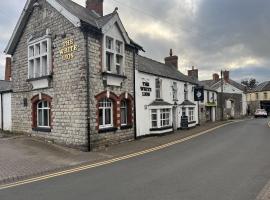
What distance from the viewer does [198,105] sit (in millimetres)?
37938

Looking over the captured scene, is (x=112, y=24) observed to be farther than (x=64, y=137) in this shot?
Yes

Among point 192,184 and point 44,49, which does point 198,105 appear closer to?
point 44,49

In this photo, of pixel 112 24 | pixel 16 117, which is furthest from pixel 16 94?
pixel 112 24

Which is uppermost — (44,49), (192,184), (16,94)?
(44,49)

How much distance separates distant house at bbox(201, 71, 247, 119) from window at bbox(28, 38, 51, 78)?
115ft

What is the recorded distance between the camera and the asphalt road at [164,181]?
823 centimetres

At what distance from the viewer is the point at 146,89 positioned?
24406 millimetres

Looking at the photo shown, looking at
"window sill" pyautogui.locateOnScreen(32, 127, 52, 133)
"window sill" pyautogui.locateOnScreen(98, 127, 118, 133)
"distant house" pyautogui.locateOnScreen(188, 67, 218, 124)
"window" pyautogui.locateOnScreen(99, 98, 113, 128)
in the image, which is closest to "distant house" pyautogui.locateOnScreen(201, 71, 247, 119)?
"distant house" pyautogui.locateOnScreen(188, 67, 218, 124)

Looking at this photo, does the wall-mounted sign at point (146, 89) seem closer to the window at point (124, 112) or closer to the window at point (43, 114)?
the window at point (124, 112)

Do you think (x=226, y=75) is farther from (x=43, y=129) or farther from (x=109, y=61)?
(x=43, y=129)

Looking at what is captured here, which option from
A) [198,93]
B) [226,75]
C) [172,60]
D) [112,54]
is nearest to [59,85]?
[112,54]

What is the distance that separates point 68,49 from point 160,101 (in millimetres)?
10728

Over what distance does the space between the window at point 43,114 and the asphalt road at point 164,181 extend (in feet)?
26.6

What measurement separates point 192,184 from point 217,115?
42.0 m
